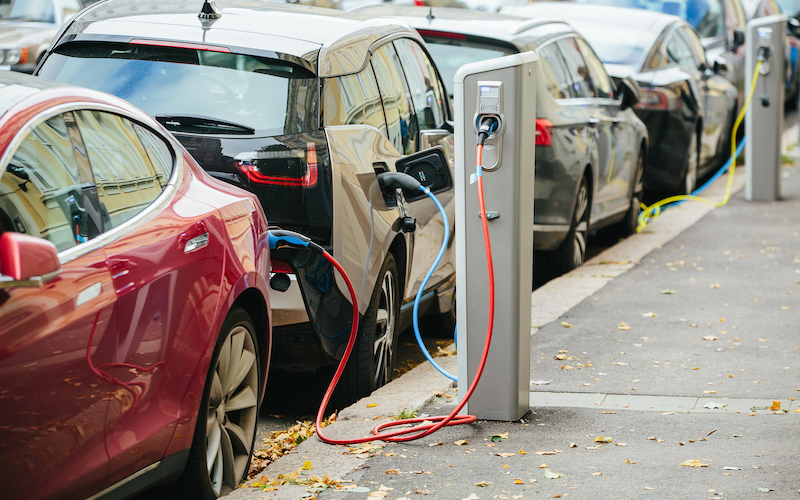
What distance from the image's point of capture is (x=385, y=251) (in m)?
5.52

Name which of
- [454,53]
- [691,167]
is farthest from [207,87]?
[691,167]

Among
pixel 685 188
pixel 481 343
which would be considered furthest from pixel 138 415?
pixel 685 188

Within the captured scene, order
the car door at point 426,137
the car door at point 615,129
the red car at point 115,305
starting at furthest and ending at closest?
1. the car door at point 615,129
2. the car door at point 426,137
3. the red car at point 115,305

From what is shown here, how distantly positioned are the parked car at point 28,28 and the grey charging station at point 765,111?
787 centimetres

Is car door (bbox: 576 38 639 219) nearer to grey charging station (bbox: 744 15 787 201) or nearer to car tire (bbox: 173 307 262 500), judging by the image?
grey charging station (bbox: 744 15 787 201)

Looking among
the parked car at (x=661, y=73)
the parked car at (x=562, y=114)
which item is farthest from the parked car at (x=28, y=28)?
the parked car at (x=661, y=73)

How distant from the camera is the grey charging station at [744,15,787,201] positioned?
12.6 m

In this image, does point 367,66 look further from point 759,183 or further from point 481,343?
point 759,183

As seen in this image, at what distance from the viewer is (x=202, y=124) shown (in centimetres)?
505

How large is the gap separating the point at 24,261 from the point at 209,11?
2.97 meters

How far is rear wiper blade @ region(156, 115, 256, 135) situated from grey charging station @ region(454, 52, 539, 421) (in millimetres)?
980

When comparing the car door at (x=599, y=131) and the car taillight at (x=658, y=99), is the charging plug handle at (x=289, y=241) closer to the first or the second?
the car door at (x=599, y=131)

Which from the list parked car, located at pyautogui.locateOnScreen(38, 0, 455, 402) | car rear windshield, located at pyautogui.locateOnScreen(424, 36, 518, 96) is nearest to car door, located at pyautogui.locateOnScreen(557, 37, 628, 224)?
car rear windshield, located at pyautogui.locateOnScreen(424, 36, 518, 96)

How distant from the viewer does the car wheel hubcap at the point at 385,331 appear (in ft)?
18.2
